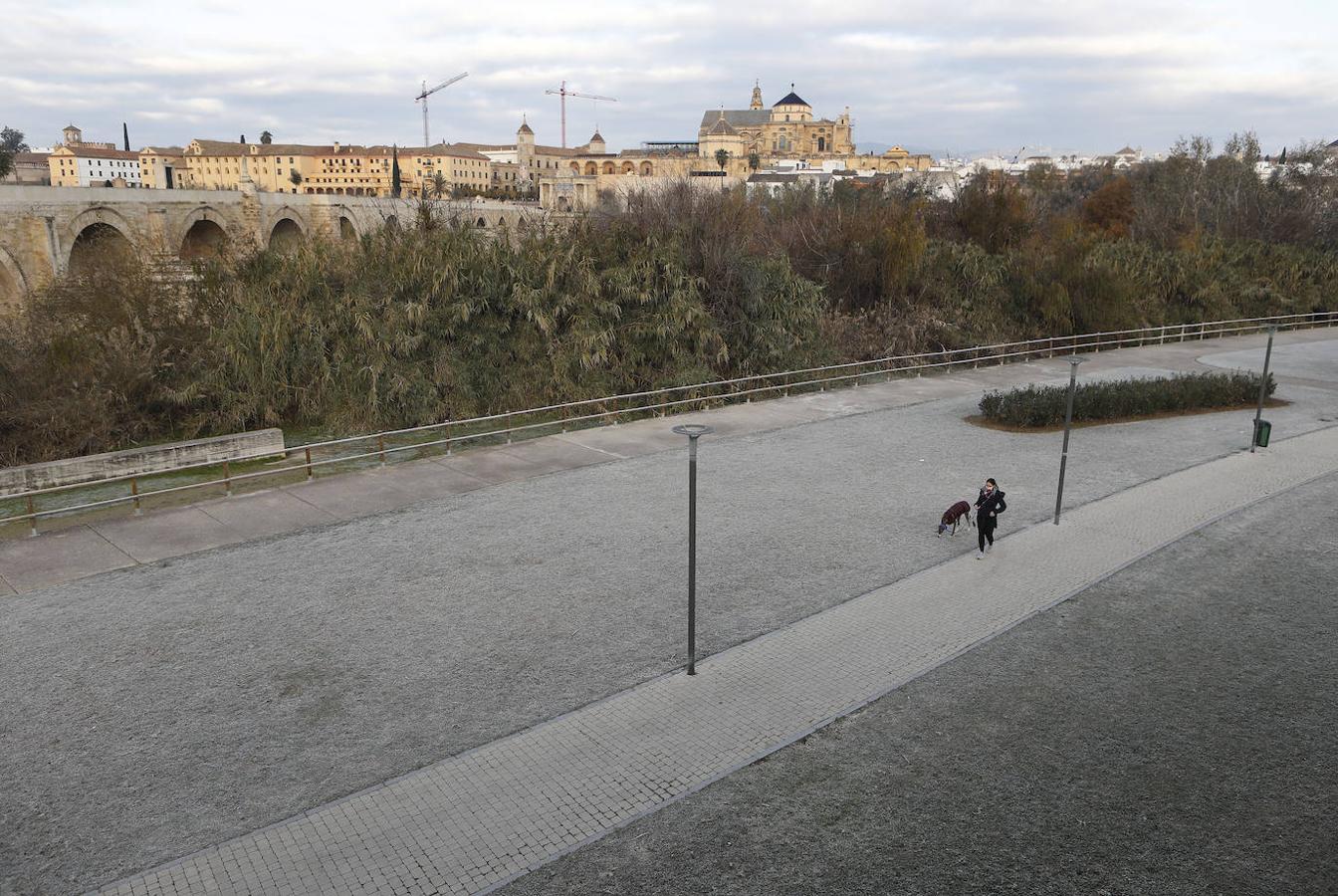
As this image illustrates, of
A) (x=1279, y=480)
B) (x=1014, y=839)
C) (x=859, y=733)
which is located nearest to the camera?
(x=1014, y=839)

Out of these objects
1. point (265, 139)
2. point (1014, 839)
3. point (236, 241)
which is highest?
point (265, 139)

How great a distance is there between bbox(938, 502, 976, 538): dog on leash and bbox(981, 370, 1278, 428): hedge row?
810cm

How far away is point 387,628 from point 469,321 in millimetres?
12972

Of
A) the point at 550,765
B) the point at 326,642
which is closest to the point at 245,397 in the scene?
the point at 326,642

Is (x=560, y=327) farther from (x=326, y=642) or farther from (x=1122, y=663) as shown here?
(x=1122, y=663)

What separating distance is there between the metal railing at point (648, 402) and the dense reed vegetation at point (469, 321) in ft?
1.94

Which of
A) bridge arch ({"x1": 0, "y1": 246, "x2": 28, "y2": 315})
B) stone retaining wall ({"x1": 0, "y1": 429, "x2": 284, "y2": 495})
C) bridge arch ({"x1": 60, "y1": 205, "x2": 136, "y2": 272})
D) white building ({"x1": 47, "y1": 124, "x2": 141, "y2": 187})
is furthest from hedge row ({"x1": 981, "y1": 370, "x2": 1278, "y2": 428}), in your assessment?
white building ({"x1": 47, "y1": 124, "x2": 141, "y2": 187})

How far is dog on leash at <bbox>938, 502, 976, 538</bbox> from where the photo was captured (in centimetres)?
1340

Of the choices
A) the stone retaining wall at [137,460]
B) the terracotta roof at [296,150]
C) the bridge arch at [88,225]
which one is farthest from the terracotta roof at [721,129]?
the stone retaining wall at [137,460]

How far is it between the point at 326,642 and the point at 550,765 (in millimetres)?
3712

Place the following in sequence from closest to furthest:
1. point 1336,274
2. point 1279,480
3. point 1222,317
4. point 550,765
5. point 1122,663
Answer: point 550,765 → point 1122,663 → point 1279,480 → point 1222,317 → point 1336,274

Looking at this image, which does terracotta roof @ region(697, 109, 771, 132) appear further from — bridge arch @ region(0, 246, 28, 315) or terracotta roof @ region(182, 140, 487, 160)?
bridge arch @ region(0, 246, 28, 315)

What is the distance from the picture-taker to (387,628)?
10.4m

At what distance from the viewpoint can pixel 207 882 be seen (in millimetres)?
6332
